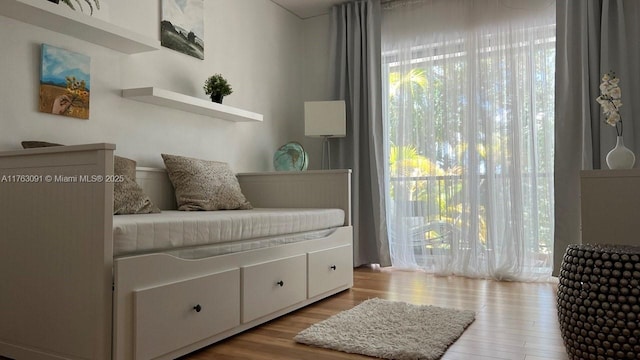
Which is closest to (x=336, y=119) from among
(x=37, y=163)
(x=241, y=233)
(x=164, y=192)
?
(x=164, y=192)

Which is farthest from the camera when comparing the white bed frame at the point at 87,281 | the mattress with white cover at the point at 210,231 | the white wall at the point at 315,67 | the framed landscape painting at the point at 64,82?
the white wall at the point at 315,67

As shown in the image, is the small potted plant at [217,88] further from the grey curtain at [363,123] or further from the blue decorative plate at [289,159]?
the grey curtain at [363,123]

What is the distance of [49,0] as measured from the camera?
2084mm

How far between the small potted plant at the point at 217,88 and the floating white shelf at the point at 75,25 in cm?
57

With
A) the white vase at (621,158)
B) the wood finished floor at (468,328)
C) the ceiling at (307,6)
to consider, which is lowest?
the wood finished floor at (468,328)

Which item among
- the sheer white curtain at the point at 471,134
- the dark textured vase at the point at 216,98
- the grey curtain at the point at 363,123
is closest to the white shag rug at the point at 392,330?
the sheer white curtain at the point at 471,134

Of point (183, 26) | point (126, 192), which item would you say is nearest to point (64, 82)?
point (126, 192)

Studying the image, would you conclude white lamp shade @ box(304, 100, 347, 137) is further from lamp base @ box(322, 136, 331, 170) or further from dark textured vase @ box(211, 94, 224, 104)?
dark textured vase @ box(211, 94, 224, 104)

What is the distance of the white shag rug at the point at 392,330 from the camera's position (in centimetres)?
182

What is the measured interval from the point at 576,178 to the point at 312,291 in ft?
6.17

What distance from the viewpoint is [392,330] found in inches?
81.5

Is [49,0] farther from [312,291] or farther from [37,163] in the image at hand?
[312,291]

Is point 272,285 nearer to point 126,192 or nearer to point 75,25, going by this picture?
point 126,192

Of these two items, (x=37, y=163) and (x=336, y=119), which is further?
(x=336, y=119)
